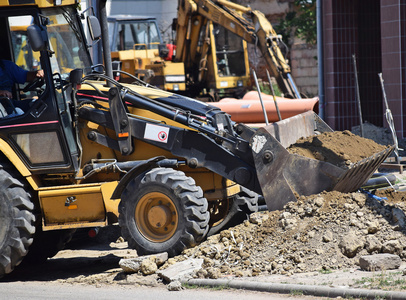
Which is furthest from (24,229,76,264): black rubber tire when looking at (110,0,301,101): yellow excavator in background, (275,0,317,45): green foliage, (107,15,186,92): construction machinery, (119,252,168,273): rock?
(275,0,317,45): green foliage

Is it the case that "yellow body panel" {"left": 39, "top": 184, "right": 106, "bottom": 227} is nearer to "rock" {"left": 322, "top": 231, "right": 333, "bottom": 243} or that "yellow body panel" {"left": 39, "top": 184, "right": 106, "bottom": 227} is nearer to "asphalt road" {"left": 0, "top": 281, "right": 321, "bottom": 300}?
"asphalt road" {"left": 0, "top": 281, "right": 321, "bottom": 300}

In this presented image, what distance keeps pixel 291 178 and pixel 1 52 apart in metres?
4.09

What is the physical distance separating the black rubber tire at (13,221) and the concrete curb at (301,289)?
2105mm

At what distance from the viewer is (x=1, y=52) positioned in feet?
29.4

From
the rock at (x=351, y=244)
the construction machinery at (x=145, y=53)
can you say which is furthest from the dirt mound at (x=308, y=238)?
the construction machinery at (x=145, y=53)

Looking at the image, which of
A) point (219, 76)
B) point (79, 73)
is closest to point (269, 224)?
point (79, 73)

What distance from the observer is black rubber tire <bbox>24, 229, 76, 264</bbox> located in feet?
30.5

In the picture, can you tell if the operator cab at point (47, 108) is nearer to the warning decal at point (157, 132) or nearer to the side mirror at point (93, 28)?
the side mirror at point (93, 28)

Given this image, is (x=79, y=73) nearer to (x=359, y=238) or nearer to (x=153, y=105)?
(x=153, y=105)

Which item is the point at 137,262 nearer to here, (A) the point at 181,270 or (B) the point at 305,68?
(A) the point at 181,270

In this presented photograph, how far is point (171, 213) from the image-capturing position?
8023mm

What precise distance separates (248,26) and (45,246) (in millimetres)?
12514

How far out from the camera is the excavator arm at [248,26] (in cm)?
1991

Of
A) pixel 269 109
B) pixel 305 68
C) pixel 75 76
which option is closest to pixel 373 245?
pixel 75 76
